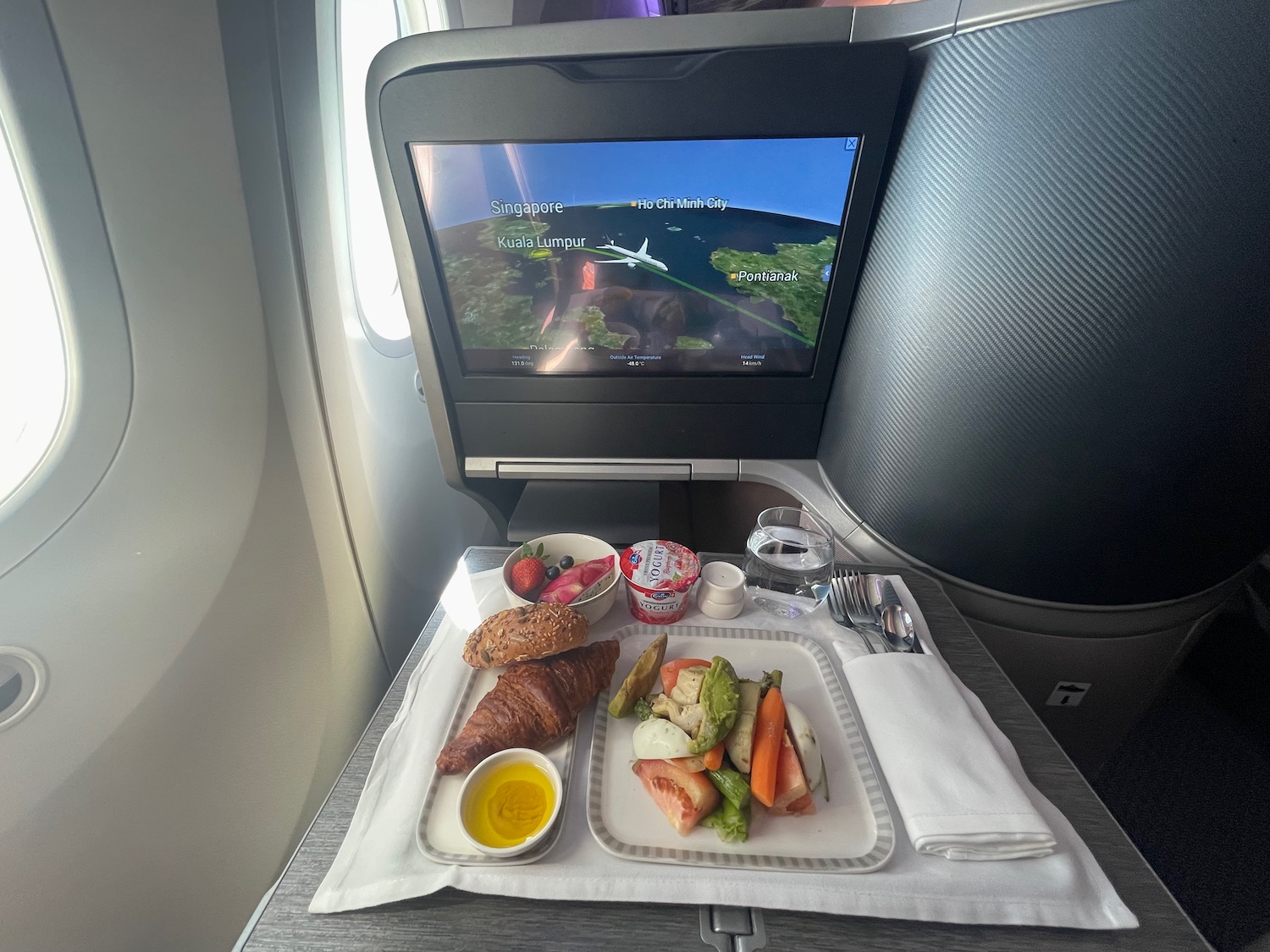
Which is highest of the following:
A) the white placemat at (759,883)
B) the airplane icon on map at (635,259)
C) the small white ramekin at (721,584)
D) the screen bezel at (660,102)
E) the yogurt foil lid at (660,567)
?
the screen bezel at (660,102)

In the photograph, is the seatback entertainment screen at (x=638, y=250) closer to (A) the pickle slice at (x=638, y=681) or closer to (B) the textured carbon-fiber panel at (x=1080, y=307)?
(B) the textured carbon-fiber panel at (x=1080, y=307)

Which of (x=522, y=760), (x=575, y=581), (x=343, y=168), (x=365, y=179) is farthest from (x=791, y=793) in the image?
(x=365, y=179)

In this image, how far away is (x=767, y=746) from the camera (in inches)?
22.4

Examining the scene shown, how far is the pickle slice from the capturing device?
2.14 ft

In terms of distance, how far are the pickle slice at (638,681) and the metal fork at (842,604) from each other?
260 mm

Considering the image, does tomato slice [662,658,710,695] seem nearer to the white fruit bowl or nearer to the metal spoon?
the white fruit bowl

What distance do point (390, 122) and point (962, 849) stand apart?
3.49 ft

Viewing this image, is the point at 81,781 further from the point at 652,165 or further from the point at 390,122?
the point at 652,165

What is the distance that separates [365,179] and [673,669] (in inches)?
42.5

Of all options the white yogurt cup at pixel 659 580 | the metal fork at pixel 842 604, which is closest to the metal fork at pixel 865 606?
the metal fork at pixel 842 604

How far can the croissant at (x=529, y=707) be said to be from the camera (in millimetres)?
590

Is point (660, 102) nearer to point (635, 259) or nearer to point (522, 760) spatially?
point (635, 259)

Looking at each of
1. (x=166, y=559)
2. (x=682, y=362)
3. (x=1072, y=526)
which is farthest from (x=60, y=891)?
(x=1072, y=526)

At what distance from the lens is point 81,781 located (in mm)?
588
